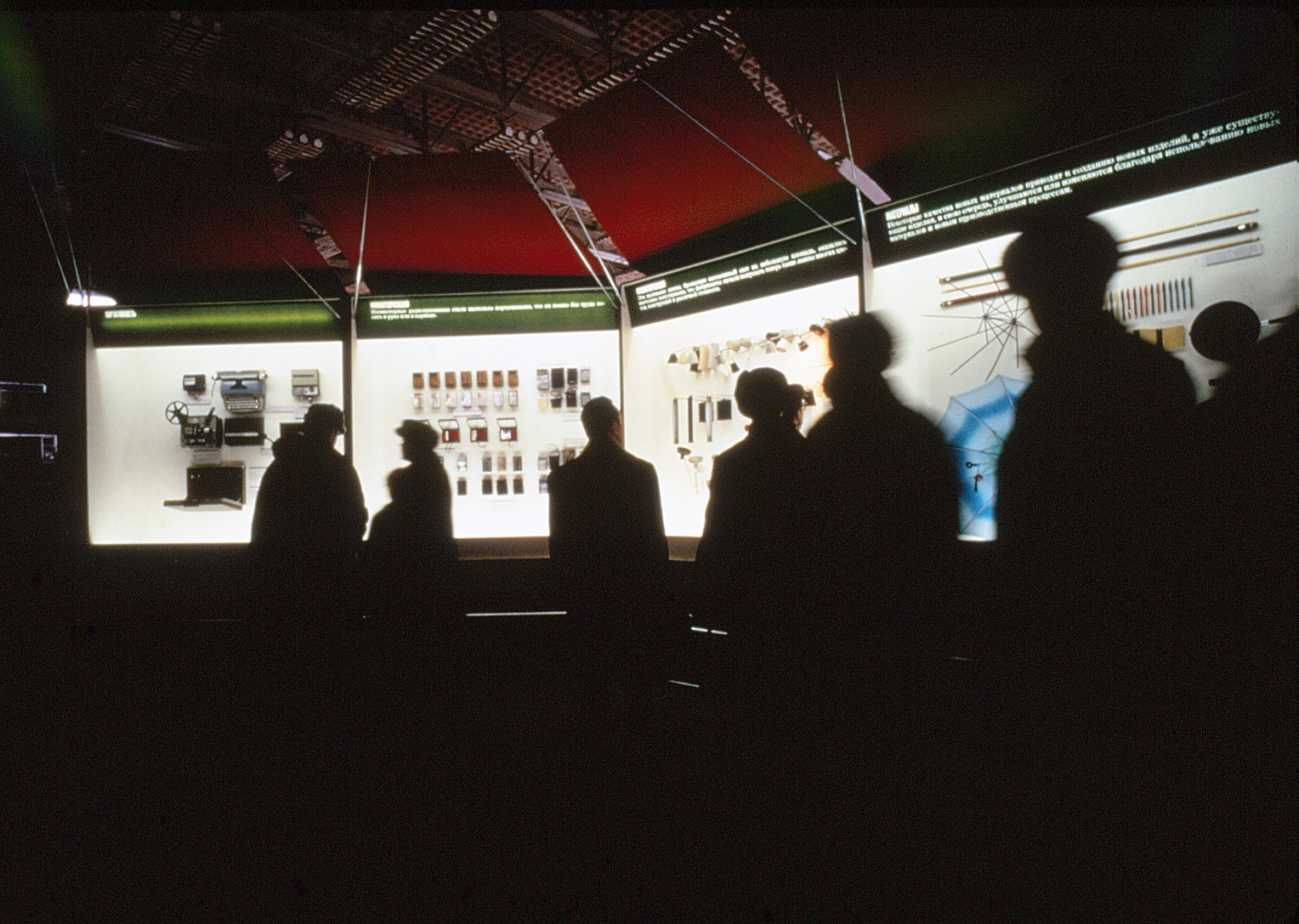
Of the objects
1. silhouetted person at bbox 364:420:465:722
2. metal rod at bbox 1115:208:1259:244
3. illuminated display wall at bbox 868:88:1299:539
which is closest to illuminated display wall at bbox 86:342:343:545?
silhouetted person at bbox 364:420:465:722

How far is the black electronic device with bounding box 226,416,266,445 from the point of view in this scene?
226 inches

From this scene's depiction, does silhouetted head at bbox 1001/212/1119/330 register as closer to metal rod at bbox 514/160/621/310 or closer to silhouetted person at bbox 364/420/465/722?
silhouetted person at bbox 364/420/465/722

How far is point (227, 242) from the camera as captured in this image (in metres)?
5.46

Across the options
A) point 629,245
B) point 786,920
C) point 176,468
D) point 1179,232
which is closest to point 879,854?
point 786,920

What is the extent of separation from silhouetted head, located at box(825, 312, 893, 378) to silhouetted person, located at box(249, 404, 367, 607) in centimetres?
284

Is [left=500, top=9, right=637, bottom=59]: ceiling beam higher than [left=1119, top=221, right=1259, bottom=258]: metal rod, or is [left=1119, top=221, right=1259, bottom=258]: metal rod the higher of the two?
[left=500, top=9, right=637, bottom=59]: ceiling beam

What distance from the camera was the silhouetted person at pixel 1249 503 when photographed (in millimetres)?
1791

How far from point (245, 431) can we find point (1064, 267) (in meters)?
6.00

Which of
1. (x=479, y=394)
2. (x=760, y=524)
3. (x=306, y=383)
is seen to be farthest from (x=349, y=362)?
(x=760, y=524)

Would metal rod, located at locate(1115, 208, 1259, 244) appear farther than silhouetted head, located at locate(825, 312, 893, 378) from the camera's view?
Yes

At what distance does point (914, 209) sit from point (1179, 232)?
48.6 inches

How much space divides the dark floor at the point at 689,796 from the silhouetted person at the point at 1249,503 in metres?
0.12

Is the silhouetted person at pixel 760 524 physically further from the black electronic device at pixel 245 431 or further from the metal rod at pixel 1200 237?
the black electronic device at pixel 245 431

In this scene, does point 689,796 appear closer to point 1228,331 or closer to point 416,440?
point 416,440
